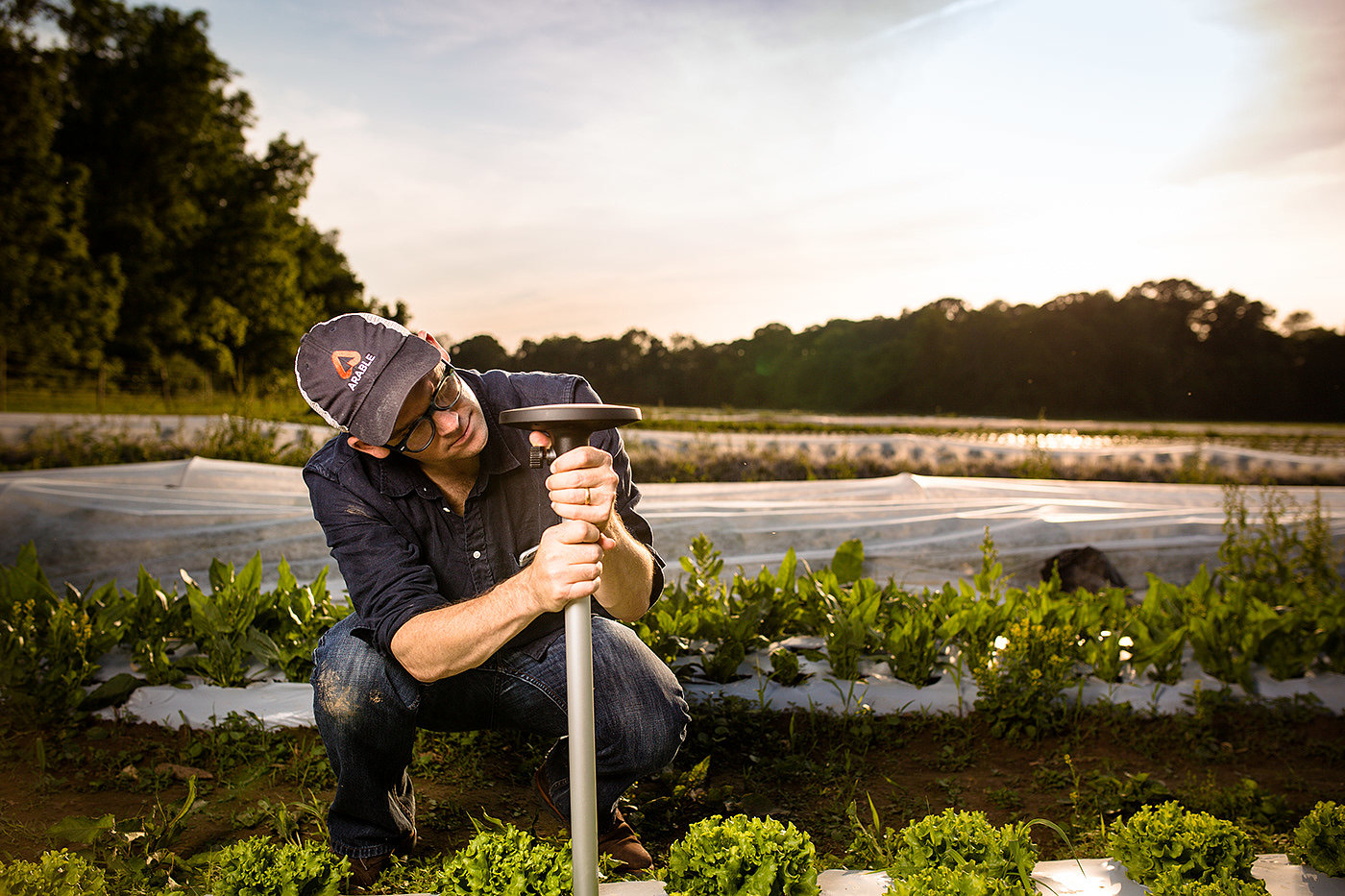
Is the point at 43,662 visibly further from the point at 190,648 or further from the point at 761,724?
the point at 761,724

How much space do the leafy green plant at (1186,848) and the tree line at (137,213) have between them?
12.3 m

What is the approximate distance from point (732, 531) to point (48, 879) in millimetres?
3008

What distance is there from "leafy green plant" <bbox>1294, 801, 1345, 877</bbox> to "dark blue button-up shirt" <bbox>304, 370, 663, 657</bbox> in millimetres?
1278

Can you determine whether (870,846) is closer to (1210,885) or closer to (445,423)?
(1210,885)

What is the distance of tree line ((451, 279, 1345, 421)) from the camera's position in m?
8.16

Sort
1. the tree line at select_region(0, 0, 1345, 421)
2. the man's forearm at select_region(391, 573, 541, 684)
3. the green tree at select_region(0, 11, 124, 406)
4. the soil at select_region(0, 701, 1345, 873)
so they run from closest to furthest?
the man's forearm at select_region(391, 573, 541, 684) → the soil at select_region(0, 701, 1345, 873) → the tree line at select_region(0, 0, 1345, 421) → the green tree at select_region(0, 11, 124, 406)

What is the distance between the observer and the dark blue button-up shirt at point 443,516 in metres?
1.62

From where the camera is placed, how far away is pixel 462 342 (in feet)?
11.3

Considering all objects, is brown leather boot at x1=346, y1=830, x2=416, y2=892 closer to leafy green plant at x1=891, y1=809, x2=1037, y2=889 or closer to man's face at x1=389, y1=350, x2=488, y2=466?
man's face at x1=389, y1=350, x2=488, y2=466

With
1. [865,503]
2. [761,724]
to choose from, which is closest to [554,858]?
[761,724]

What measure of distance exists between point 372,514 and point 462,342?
6.20 ft

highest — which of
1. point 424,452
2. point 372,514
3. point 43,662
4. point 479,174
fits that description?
point 479,174

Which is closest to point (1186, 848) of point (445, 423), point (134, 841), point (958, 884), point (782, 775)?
point (958, 884)

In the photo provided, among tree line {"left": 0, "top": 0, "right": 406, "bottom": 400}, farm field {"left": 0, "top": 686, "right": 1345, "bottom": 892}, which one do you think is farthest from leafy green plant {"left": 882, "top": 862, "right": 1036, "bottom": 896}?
tree line {"left": 0, "top": 0, "right": 406, "bottom": 400}
